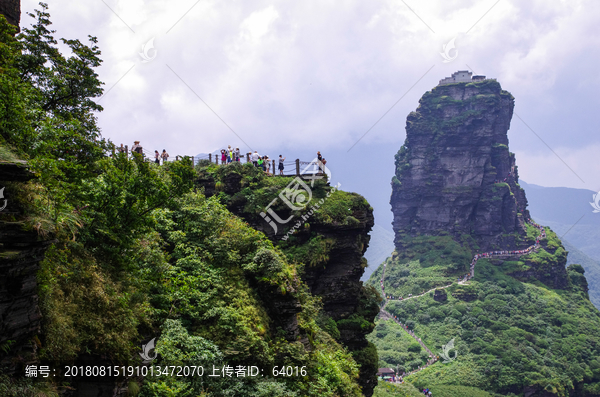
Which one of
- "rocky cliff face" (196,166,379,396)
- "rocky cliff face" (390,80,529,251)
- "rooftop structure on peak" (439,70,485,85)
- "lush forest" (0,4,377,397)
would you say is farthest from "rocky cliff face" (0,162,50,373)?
"rooftop structure on peak" (439,70,485,85)

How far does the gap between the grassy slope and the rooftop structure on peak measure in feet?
144

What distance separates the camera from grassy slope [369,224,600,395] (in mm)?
53594

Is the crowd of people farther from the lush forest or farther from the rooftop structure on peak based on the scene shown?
the rooftop structure on peak

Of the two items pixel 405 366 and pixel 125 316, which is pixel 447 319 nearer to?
pixel 405 366

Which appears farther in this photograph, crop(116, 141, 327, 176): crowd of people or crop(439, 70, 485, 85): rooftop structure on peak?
crop(439, 70, 485, 85): rooftop structure on peak

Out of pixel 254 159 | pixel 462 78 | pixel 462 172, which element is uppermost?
pixel 462 78

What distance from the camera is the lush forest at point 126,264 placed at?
298 inches

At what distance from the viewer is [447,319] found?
70625 mm

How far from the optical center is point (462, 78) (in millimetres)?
105062

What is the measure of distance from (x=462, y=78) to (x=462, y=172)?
26944 millimetres

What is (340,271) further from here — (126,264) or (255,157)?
(126,264)

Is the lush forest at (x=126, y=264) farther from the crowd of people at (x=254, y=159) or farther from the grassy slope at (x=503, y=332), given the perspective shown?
the grassy slope at (x=503, y=332)

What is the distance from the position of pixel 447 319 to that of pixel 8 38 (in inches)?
2932

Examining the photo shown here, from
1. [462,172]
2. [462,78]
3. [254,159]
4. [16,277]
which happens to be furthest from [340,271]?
[462,78]
